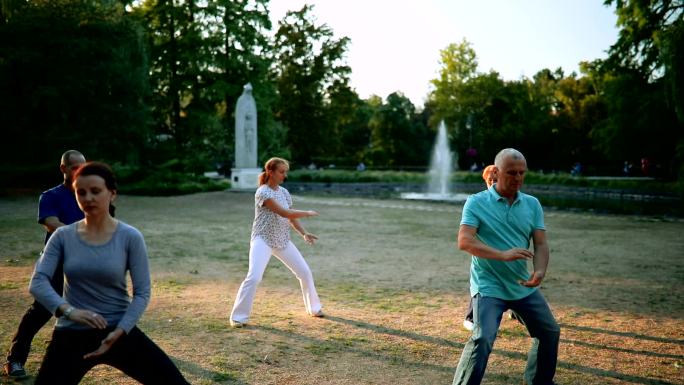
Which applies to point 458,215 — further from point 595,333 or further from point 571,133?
Answer: point 571,133

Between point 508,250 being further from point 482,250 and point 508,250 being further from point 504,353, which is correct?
point 504,353

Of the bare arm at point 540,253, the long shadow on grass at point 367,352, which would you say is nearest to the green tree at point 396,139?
the long shadow on grass at point 367,352

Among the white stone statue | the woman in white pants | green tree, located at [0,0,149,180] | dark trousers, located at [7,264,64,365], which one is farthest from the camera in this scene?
the white stone statue

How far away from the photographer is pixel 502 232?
3789 mm

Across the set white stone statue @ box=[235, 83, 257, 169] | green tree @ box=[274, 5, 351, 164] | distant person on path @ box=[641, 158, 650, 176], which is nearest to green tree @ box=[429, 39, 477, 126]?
green tree @ box=[274, 5, 351, 164]

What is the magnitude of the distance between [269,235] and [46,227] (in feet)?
7.44

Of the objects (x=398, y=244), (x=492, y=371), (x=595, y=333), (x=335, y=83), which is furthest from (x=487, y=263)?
(x=335, y=83)

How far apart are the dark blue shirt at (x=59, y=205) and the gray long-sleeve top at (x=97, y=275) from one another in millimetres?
1977

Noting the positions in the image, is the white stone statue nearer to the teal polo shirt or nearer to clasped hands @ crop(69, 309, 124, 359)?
the teal polo shirt

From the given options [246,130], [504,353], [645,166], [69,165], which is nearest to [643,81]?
[645,166]

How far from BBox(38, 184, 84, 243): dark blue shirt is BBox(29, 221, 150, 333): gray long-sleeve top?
198 centimetres

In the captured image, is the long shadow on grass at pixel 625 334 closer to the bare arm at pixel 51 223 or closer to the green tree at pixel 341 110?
the bare arm at pixel 51 223

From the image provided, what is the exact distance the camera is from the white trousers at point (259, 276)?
6078 millimetres

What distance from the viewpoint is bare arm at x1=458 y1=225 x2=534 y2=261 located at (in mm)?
3498
